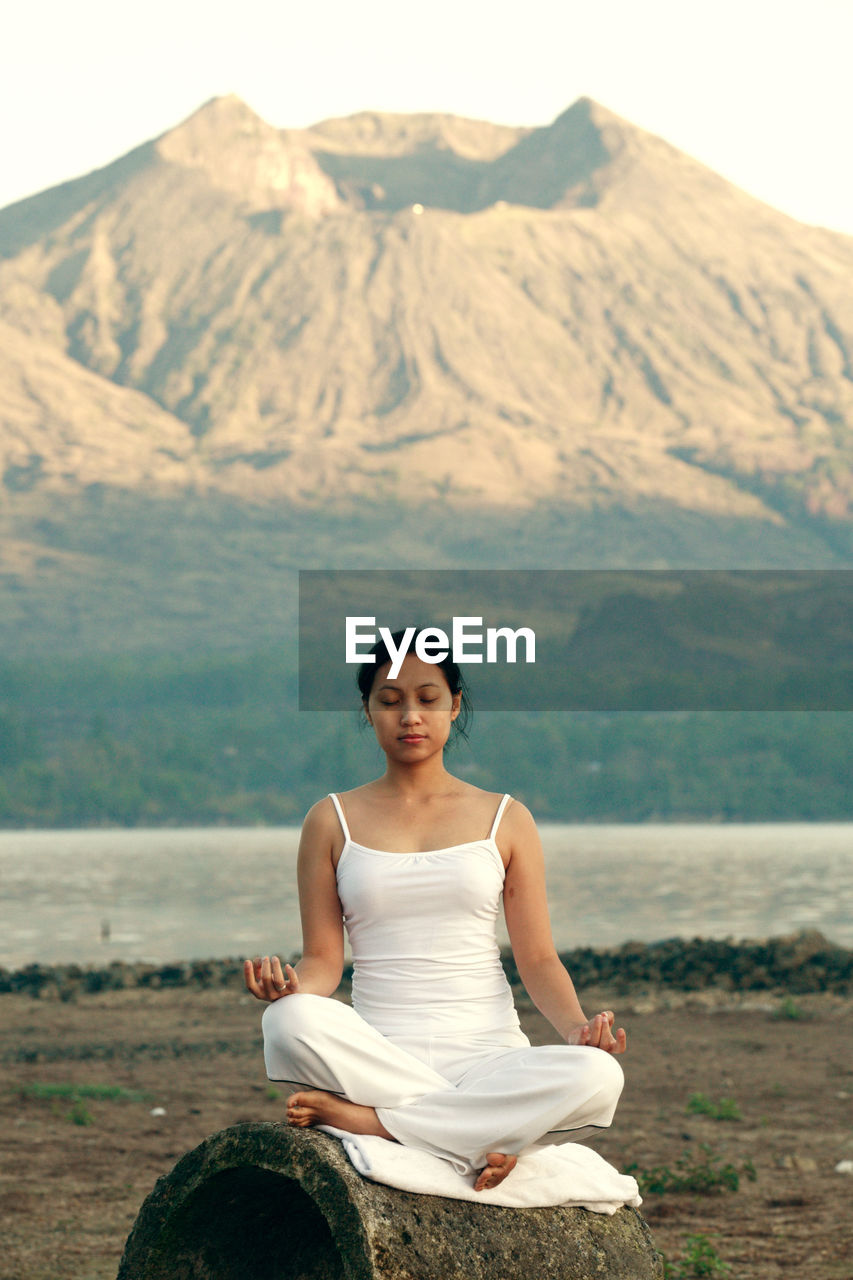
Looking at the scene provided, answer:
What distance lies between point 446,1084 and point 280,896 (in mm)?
60530

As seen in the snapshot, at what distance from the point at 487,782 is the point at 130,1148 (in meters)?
186

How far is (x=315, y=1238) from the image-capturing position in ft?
18.0

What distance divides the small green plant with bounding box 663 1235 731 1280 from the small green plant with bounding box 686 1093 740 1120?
4561 mm

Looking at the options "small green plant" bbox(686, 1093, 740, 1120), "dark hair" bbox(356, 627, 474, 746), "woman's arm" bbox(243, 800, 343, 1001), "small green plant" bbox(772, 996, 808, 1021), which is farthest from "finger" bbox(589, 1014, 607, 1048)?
"small green plant" bbox(772, 996, 808, 1021)

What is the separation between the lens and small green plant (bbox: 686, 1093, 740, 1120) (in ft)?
40.5

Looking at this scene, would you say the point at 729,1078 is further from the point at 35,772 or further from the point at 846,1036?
the point at 35,772

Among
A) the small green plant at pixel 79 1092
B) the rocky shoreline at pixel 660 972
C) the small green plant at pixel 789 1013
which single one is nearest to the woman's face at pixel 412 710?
the small green plant at pixel 79 1092

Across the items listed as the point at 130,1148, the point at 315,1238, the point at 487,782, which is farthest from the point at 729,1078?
the point at 487,782

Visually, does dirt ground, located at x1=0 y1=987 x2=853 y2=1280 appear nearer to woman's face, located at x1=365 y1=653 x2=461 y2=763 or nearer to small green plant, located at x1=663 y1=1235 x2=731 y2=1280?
small green plant, located at x1=663 y1=1235 x2=731 y2=1280

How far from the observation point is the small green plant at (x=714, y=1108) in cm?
1234

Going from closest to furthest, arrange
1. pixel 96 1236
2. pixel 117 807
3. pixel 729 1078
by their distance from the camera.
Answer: pixel 96 1236 → pixel 729 1078 → pixel 117 807

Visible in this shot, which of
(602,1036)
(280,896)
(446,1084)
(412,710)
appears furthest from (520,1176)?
(280,896)

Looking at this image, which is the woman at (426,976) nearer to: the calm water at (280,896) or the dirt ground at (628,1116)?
the dirt ground at (628,1116)

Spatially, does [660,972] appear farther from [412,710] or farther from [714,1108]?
[412,710]
